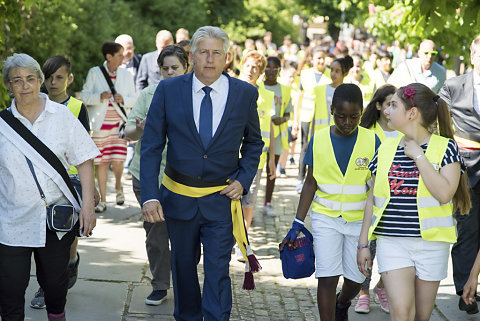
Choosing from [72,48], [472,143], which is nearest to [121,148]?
[472,143]

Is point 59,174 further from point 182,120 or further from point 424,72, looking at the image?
point 424,72

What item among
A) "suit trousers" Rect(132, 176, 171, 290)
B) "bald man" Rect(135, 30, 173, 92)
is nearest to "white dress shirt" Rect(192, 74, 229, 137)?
"suit trousers" Rect(132, 176, 171, 290)

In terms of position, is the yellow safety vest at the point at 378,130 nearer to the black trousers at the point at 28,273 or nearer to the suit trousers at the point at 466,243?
the suit trousers at the point at 466,243

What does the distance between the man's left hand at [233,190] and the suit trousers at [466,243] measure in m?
2.60

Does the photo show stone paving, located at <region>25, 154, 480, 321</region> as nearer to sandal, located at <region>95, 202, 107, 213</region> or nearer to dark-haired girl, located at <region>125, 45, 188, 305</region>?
dark-haired girl, located at <region>125, 45, 188, 305</region>

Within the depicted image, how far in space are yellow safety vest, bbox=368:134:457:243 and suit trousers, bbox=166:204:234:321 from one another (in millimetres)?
1063

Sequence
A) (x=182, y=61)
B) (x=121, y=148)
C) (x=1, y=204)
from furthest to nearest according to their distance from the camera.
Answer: (x=121, y=148) → (x=182, y=61) → (x=1, y=204)

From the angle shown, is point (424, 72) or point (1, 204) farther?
point (424, 72)

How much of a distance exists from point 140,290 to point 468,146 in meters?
3.19

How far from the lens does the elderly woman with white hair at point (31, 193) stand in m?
4.85

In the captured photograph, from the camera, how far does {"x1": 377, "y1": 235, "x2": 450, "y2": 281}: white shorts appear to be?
4598 mm

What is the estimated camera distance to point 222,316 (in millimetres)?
5160

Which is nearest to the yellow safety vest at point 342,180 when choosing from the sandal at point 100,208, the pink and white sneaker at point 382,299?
the pink and white sneaker at point 382,299

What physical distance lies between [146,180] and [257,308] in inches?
83.9
